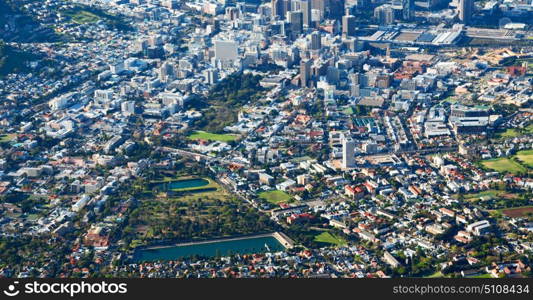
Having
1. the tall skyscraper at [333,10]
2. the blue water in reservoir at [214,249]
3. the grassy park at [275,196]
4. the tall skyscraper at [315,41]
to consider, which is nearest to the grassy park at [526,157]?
the grassy park at [275,196]

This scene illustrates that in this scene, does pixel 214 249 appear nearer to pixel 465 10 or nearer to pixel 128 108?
pixel 128 108

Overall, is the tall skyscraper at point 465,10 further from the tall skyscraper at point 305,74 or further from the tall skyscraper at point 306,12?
the tall skyscraper at point 305,74

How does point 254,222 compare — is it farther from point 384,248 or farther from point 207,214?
point 384,248

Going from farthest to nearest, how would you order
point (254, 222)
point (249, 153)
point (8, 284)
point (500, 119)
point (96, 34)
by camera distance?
point (96, 34) → point (500, 119) → point (249, 153) → point (254, 222) → point (8, 284)

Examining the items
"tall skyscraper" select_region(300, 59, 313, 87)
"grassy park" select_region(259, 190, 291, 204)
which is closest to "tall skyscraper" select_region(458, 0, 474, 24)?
"tall skyscraper" select_region(300, 59, 313, 87)

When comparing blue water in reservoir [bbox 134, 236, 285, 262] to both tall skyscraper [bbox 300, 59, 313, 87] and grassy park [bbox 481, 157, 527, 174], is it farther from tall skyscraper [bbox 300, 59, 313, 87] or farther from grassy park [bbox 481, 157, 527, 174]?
tall skyscraper [bbox 300, 59, 313, 87]

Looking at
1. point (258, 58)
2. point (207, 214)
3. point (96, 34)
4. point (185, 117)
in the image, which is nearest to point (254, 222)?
point (207, 214)
